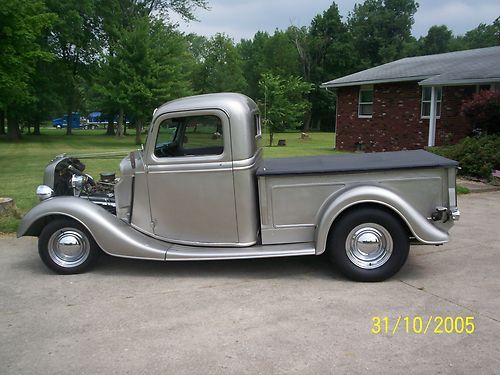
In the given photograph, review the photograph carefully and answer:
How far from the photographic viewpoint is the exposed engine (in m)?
5.61

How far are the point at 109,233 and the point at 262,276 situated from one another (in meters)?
1.67

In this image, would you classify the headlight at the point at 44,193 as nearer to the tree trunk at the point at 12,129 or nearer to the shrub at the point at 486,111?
the shrub at the point at 486,111

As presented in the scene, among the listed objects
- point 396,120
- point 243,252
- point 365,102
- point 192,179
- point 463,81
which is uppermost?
point 463,81

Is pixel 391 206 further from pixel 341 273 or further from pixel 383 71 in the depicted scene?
pixel 383 71

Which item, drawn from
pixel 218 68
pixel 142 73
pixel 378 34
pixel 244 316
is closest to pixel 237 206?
pixel 244 316

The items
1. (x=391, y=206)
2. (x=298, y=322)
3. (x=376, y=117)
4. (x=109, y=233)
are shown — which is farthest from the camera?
(x=376, y=117)

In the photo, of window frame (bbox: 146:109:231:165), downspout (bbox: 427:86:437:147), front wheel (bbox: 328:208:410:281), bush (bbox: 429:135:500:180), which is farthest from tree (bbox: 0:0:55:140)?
front wheel (bbox: 328:208:410:281)

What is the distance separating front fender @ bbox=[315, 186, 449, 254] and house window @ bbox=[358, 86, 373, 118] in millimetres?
16635

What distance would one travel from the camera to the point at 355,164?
4969mm

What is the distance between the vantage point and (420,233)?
4547 millimetres

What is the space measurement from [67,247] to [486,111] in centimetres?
1245

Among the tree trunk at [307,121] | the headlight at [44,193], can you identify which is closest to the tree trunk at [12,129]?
the tree trunk at [307,121]

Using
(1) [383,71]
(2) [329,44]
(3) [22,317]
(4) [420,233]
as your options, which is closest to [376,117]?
(1) [383,71]

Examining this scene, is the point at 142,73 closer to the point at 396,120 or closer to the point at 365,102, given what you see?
the point at 365,102
